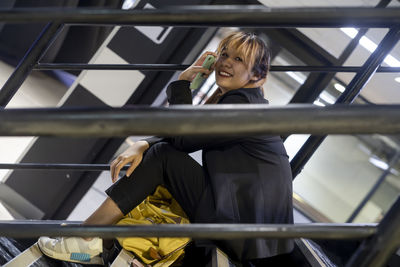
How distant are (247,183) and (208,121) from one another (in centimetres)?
85

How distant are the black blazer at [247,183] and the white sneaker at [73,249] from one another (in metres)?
0.28

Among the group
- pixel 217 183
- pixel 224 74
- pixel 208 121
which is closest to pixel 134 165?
pixel 217 183

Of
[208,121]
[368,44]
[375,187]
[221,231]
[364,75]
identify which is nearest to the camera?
[208,121]

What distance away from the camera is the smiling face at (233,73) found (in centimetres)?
156

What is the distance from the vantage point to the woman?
4.12 ft

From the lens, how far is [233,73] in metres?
1.56

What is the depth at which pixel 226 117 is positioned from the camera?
19.9 inches

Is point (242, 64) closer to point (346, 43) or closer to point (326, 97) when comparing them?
point (346, 43)

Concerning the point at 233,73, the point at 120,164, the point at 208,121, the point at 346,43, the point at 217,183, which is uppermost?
the point at 346,43

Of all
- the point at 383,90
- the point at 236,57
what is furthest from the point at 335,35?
the point at 236,57

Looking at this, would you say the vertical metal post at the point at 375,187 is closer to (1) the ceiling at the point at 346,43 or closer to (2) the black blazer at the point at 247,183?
(1) the ceiling at the point at 346,43

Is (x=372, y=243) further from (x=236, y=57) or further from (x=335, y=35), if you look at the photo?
(x=335, y=35)

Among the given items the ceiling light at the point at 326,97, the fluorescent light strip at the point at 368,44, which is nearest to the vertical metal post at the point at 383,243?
the fluorescent light strip at the point at 368,44

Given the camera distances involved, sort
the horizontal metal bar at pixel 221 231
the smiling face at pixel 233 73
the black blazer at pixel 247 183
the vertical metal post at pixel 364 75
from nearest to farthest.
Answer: the horizontal metal bar at pixel 221 231 < the black blazer at pixel 247 183 < the vertical metal post at pixel 364 75 < the smiling face at pixel 233 73
